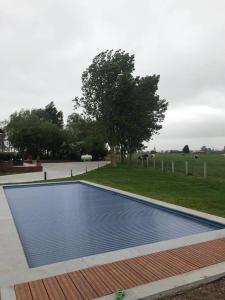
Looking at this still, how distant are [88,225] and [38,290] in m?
3.83

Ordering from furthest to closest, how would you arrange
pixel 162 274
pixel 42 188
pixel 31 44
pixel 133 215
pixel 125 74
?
1. pixel 125 74
2. pixel 31 44
3. pixel 42 188
4. pixel 133 215
5. pixel 162 274

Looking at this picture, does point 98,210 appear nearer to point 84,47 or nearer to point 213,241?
point 213,241

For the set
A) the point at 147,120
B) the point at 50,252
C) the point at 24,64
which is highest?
the point at 24,64

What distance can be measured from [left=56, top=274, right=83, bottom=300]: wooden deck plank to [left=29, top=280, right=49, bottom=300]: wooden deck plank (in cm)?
22

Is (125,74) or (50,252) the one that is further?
(125,74)

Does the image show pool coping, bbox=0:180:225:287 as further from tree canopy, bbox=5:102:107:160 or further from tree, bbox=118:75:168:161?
tree canopy, bbox=5:102:107:160

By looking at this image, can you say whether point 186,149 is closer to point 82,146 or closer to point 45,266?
point 82,146

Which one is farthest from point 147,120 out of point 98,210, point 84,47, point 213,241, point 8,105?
point 8,105

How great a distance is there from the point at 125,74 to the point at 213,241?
2156 cm

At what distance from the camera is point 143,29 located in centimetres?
1492

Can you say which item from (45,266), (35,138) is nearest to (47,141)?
(35,138)

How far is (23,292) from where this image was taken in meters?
3.69

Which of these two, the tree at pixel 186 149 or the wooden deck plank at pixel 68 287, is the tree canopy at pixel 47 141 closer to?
the wooden deck plank at pixel 68 287

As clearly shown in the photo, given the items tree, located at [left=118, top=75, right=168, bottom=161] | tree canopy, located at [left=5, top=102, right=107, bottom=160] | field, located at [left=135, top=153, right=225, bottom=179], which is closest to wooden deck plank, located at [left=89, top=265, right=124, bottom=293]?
field, located at [left=135, top=153, right=225, bottom=179]
